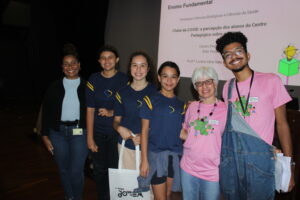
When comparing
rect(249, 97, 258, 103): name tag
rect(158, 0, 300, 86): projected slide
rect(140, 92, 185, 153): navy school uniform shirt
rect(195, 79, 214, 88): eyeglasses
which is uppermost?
rect(158, 0, 300, 86): projected slide

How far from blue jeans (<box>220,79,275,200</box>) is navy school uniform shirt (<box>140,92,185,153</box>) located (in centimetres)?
34

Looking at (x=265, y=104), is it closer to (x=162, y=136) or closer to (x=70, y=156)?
(x=162, y=136)

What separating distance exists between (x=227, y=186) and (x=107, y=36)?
404 centimetres

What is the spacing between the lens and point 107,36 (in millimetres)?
4816

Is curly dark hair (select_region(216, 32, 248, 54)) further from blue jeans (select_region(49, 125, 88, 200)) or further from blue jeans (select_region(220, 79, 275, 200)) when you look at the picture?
blue jeans (select_region(49, 125, 88, 200))

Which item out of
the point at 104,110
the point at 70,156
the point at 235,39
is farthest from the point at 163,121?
the point at 70,156

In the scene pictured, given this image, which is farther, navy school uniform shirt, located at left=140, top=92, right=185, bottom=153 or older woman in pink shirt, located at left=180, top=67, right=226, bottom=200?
navy school uniform shirt, located at left=140, top=92, right=185, bottom=153

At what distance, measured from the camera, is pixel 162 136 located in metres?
1.66

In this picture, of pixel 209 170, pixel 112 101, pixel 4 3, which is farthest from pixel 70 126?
pixel 4 3

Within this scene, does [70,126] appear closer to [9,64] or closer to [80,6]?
[80,6]

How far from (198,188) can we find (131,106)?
2.41 feet

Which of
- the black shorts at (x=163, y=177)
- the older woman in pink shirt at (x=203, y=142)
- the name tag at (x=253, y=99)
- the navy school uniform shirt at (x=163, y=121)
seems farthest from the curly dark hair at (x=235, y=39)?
the black shorts at (x=163, y=177)

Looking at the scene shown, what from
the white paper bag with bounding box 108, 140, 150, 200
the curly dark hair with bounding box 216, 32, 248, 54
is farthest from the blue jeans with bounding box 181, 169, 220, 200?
the curly dark hair with bounding box 216, 32, 248, 54

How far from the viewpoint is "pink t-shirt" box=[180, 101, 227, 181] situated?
1516 mm
